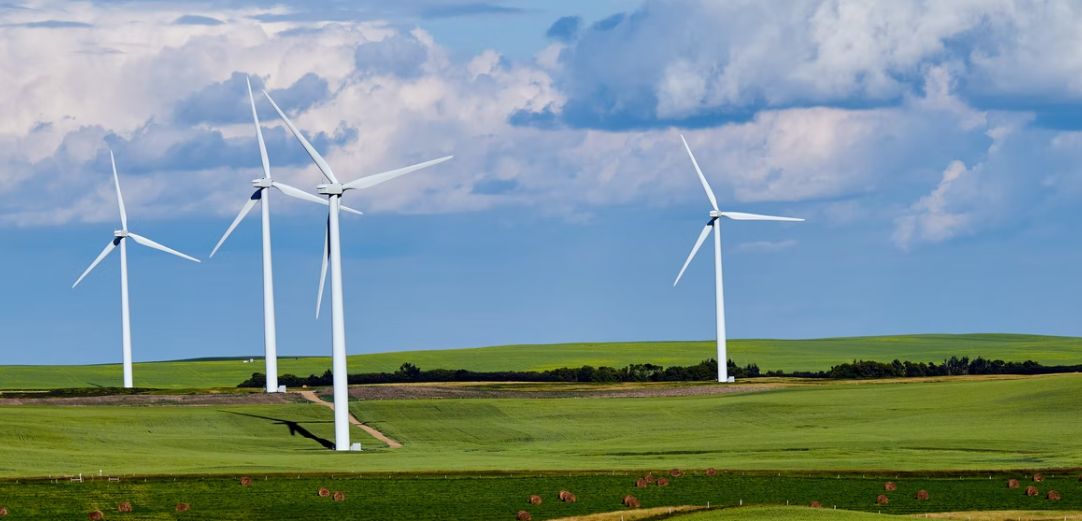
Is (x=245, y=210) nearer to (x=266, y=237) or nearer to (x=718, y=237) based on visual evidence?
(x=266, y=237)

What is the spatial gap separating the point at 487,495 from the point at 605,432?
1460 inches

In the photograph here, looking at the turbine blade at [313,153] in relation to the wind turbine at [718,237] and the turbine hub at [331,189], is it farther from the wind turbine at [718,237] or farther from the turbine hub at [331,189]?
the wind turbine at [718,237]

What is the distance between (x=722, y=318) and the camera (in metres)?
125

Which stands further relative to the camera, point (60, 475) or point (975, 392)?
point (975, 392)

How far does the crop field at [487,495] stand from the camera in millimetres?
51969

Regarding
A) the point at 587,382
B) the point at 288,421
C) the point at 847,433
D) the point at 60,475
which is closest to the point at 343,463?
the point at 60,475

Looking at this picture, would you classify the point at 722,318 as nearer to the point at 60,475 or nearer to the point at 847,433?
the point at 847,433

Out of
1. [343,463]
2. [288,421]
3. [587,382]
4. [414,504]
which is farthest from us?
[587,382]

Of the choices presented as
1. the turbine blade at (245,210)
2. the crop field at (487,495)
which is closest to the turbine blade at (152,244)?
the turbine blade at (245,210)

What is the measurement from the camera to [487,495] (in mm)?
57469

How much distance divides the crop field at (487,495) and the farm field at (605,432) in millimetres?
4316

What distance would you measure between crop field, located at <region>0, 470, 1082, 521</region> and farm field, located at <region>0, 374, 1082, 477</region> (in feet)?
14.2

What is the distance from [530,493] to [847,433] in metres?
35.0

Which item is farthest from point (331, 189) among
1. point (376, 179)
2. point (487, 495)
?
point (487, 495)
